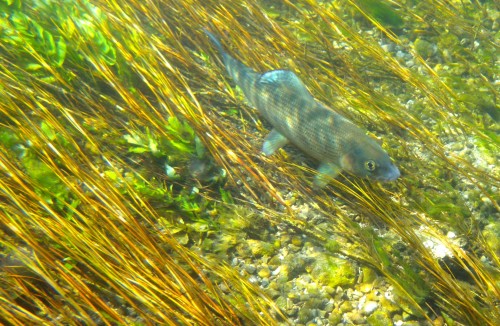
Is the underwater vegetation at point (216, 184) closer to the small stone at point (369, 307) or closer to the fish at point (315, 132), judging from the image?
the small stone at point (369, 307)

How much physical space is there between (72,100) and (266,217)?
231cm

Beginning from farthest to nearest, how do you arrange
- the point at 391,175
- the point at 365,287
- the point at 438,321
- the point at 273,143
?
the point at 273,143 → the point at 391,175 → the point at 365,287 → the point at 438,321

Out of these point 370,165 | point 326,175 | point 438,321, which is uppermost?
point 370,165

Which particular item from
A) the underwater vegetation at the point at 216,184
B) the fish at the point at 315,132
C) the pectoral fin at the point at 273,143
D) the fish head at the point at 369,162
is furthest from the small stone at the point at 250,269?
the fish head at the point at 369,162

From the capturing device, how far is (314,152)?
11.6 feet

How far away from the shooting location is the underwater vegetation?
8.09 feet

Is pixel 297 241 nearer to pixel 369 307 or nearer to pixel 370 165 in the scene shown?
pixel 369 307

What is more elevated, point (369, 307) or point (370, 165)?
point (370, 165)

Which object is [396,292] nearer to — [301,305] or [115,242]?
[301,305]

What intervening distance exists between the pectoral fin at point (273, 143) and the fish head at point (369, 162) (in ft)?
2.15

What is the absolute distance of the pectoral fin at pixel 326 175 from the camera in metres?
3.43

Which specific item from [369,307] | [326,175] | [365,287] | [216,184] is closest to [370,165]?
[326,175]

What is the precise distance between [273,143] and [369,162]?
0.97 metres

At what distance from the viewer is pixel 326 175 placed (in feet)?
11.3
